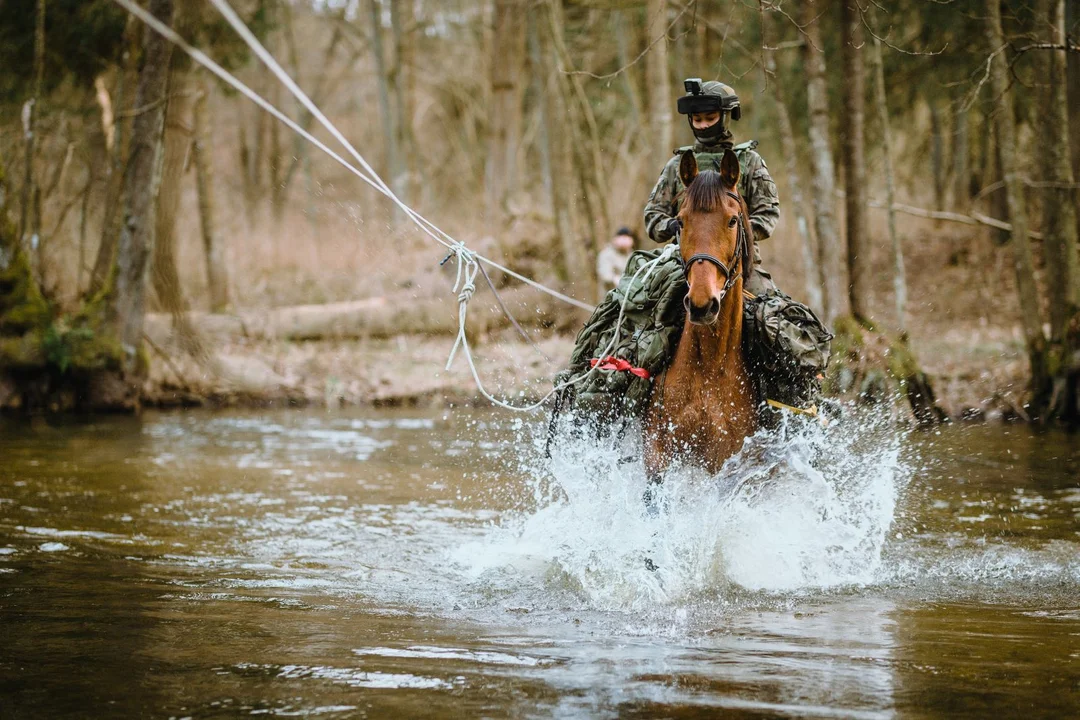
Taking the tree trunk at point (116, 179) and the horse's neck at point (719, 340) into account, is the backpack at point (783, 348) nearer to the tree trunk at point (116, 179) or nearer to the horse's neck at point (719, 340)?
the horse's neck at point (719, 340)

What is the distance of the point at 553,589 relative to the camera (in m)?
7.16

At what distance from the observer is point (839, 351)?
1535cm

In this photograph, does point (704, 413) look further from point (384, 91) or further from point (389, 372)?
point (384, 91)

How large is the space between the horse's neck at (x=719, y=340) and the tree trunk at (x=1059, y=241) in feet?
29.5

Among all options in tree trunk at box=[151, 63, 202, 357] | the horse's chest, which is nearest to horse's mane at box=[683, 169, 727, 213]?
the horse's chest

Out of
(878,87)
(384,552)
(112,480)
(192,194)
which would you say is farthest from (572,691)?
(192,194)

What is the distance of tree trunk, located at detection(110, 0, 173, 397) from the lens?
672 inches

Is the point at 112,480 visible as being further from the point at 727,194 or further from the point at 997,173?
the point at 997,173

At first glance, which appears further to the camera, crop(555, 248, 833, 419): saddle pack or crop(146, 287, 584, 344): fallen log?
crop(146, 287, 584, 344): fallen log

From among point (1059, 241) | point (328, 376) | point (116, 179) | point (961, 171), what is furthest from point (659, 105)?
point (961, 171)

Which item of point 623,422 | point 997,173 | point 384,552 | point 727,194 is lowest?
point 384,552

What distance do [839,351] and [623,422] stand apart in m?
8.52

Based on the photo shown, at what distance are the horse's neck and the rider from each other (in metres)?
0.51

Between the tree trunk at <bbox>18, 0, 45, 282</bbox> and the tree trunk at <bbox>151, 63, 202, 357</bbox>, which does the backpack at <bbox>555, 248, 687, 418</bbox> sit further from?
the tree trunk at <bbox>18, 0, 45, 282</bbox>
